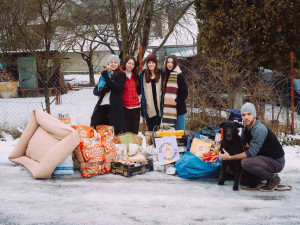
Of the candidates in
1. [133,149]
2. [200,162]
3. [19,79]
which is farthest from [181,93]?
[19,79]

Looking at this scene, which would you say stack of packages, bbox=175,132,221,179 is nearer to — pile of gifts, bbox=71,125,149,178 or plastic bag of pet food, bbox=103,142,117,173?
pile of gifts, bbox=71,125,149,178

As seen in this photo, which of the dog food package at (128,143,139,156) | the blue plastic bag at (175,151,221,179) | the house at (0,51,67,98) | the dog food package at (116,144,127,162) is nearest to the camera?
the blue plastic bag at (175,151,221,179)

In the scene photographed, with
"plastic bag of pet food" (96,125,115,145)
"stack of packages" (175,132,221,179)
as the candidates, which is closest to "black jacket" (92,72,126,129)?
"plastic bag of pet food" (96,125,115,145)

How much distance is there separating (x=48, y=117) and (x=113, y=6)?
645 centimetres

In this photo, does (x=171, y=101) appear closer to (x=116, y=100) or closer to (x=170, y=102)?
(x=170, y=102)

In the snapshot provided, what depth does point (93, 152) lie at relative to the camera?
163 inches

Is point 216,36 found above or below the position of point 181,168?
above

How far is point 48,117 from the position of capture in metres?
4.50

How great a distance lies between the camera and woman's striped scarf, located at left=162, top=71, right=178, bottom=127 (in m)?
4.88

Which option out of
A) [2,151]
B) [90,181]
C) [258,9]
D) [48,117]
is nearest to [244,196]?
[90,181]

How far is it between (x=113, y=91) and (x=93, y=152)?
3.49 ft

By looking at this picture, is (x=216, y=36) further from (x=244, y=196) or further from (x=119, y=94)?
(x=244, y=196)

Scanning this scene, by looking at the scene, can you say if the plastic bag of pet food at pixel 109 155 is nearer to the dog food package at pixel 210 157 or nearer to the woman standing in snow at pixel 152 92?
the woman standing in snow at pixel 152 92

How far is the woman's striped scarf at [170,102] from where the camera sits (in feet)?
16.0
